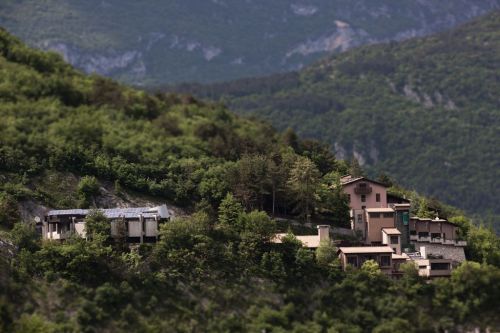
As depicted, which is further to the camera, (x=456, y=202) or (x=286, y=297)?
(x=456, y=202)

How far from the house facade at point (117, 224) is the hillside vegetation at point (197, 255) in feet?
3.64

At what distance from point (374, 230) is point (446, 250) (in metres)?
4.98

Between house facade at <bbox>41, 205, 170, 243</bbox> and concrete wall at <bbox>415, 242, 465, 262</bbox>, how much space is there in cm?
1756

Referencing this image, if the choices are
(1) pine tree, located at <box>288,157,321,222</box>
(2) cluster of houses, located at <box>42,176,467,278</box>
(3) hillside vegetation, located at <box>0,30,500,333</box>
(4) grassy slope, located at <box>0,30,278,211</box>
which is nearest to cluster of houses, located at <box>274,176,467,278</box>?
(2) cluster of houses, located at <box>42,176,467,278</box>

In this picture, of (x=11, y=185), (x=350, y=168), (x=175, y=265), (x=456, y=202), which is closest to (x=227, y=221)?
(x=175, y=265)

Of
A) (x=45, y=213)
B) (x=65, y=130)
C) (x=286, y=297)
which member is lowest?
(x=286, y=297)

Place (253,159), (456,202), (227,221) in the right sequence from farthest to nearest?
(456,202), (253,159), (227,221)

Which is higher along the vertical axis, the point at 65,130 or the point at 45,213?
the point at 65,130

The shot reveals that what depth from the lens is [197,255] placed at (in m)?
88.5

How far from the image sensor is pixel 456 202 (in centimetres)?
19650

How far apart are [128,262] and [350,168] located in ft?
106

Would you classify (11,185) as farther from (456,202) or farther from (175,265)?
(456,202)

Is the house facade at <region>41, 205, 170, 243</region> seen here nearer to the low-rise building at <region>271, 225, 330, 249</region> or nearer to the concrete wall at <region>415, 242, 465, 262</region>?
the low-rise building at <region>271, 225, 330, 249</region>

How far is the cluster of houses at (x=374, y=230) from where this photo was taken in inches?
3536
